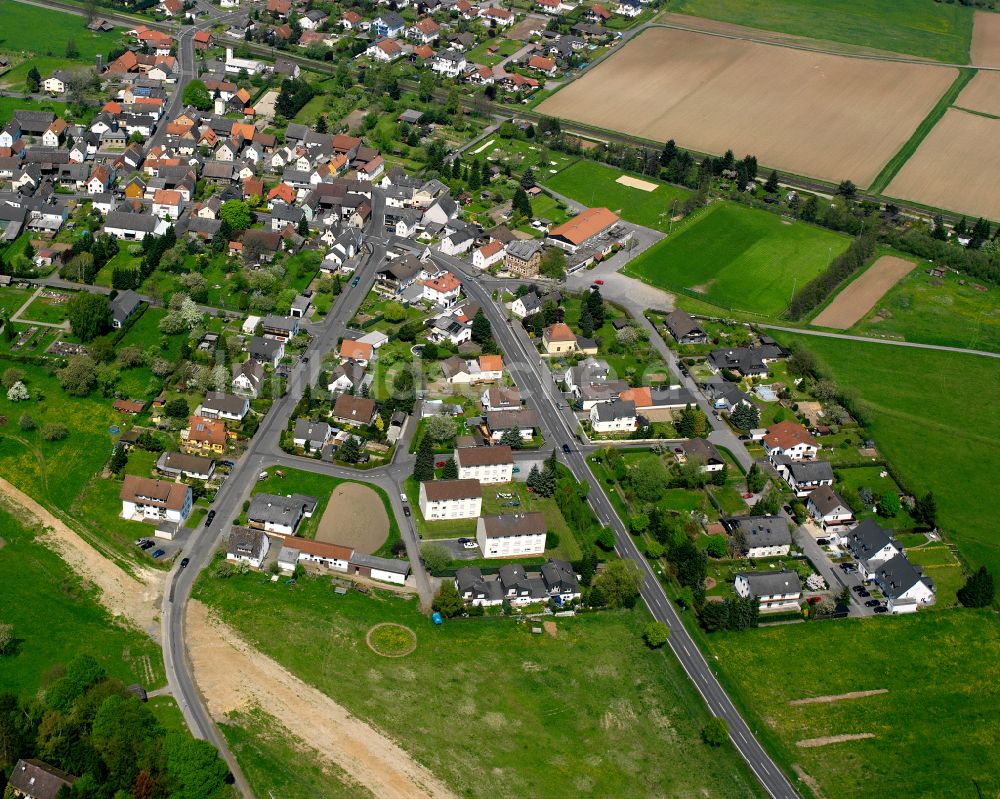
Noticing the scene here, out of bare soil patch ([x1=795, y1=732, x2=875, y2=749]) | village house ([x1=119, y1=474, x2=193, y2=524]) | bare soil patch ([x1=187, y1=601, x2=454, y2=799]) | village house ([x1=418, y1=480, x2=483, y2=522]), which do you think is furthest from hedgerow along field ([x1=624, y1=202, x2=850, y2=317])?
bare soil patch ([x1=187, y1=601, x2=454, y2=799])

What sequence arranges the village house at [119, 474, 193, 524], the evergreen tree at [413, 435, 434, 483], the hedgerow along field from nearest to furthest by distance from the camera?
the village house at [119, 474, 193, 524]
the evergreen tree at [413, 435, 434, 483]
the hedgerow along field

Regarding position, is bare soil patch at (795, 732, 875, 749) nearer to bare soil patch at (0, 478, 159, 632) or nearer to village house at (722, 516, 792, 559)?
village house at (722, 516, 792, 559)

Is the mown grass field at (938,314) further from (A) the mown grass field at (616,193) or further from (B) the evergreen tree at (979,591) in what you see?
(B) the evergreen tree at (979,591)

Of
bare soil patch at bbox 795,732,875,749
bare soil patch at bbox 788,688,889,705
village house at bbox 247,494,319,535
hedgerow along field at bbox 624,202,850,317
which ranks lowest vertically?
bare soil patch at bbox 795,732,875,749

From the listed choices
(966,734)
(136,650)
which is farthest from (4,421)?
(966,734)

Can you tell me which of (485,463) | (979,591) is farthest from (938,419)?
(485,463)

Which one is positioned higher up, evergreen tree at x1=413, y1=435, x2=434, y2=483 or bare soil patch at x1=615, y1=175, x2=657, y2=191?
bare soil patch at x1=615, y1=175, x2=657, y2=191

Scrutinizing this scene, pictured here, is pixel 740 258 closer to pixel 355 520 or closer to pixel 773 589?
pixel 773 589
